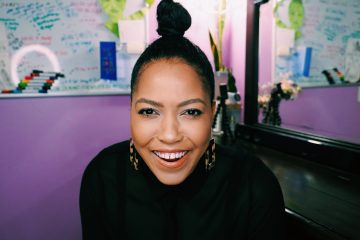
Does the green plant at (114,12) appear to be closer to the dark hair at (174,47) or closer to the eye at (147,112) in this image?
the dark hair at (174,47)

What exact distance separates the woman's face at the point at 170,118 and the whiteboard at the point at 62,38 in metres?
1.16

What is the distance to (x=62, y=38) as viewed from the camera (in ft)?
5.99

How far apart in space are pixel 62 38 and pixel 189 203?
142 cm

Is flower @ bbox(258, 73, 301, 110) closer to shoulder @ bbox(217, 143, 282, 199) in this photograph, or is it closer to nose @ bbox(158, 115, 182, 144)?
shoulder @ bbox(217, 143, 282, 199)

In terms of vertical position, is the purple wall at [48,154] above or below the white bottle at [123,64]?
below

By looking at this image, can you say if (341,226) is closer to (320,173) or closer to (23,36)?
(320,173)

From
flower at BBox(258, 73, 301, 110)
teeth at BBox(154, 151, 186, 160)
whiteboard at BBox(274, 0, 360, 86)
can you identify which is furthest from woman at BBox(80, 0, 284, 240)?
flower at BBox(258, 73, 301, 110)

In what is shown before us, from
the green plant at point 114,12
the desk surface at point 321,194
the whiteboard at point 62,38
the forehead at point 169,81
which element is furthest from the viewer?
the green plant at point 114,12

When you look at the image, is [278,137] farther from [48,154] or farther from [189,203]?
[48,154]

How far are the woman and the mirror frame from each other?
24.9 inches

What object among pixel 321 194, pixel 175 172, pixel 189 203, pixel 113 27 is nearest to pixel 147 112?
pixel 175 172

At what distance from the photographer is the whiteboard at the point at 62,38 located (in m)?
1.73

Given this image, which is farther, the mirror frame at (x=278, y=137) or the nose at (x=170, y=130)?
the mirror frame at (x=278, y=137)

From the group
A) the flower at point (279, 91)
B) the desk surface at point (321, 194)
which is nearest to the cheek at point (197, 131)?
the desk surface at point (321, 194)
